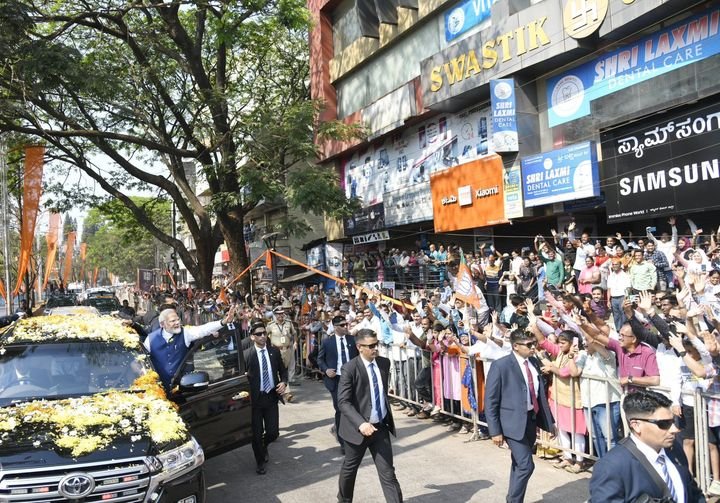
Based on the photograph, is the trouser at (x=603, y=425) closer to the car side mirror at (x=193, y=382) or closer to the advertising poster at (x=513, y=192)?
the car side mirror at (x=193, y=382)

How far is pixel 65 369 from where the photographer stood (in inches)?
221

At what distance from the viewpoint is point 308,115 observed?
18422mm

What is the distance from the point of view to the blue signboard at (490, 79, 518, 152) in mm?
16578

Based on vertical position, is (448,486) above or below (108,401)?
below

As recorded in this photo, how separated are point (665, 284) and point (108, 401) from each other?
34.3 feet

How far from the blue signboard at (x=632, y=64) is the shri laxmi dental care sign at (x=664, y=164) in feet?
3.60

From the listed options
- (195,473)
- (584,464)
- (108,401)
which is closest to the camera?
(195,473)

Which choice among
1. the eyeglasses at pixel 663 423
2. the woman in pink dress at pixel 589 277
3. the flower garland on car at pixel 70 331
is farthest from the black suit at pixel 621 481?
the woman in pink dress at pixel 589 277

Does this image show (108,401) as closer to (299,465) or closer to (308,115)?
(299,465)

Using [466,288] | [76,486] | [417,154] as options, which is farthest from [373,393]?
[417,154]

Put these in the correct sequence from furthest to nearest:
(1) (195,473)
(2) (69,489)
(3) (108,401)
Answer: (3) (108,401) → (1) (195,473) → (2) (69,489)

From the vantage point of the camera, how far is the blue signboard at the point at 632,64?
40.7 feet

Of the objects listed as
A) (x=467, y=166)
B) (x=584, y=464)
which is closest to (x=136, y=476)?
(x=584, y=464)

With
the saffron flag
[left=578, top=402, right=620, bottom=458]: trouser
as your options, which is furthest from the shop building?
[left=578, top=402, right=620, bottom=458]: trouser
